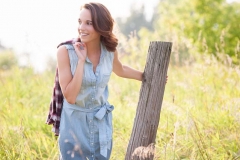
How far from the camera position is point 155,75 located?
3482mm

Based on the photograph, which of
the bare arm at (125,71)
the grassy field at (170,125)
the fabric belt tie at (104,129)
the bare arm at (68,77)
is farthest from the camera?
the grassy field at (170,125)

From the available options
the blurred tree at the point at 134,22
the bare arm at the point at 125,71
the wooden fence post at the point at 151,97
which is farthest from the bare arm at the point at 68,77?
the blurred tree at the point at 134,22

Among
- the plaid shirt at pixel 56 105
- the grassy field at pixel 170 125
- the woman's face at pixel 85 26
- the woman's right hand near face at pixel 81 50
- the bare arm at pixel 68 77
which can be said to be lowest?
the grassy field at pixel 170 125

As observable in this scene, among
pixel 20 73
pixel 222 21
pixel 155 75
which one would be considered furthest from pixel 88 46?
pixel 222 21

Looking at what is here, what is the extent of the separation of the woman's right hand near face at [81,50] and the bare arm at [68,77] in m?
0.02

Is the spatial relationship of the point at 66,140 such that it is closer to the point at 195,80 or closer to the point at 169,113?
the point at 169,113

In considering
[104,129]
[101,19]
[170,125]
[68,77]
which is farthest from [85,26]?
[170,125]

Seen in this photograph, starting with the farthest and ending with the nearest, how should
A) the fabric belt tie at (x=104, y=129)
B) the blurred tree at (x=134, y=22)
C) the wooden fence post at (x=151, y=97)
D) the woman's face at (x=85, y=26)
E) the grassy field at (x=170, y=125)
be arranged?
the blurred tree at (x=134, y=22) < the grassy field at (x=170, y=125) < the wooden fence post at (x=151, y=97) < the fabric belt tie at (x=104, y=129) < the woman's face at (x=85, y=26)

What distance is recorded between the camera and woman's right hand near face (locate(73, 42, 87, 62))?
3057 millimetres

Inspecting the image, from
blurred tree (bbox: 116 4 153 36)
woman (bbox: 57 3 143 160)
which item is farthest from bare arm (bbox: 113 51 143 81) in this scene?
blurred tree (bbox: 116 4 153 36)

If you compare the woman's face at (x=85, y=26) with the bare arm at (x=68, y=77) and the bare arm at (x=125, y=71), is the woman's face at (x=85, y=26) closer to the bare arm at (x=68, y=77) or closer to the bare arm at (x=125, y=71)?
the bare arm at (x=68, y=77)

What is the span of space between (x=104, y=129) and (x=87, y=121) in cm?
17

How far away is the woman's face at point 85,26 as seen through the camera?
3.11 m

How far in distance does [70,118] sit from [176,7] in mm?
11865
